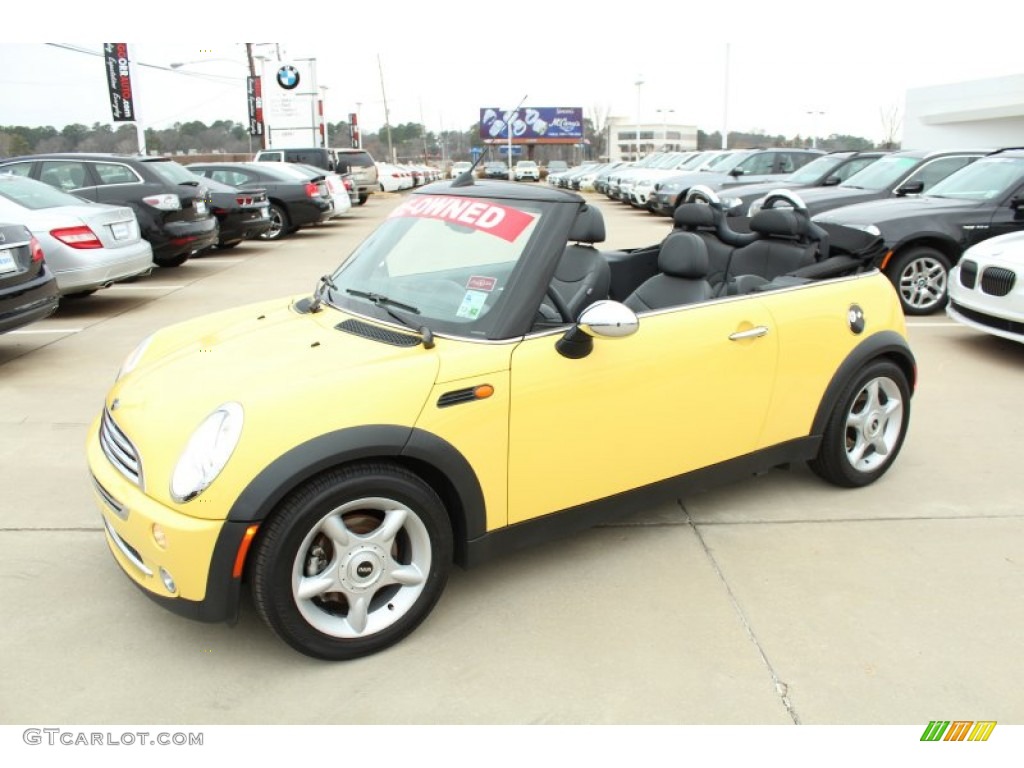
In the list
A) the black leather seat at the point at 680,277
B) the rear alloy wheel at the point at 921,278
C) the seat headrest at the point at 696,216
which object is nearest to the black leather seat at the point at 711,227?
the seat headrest at the point at 696,216

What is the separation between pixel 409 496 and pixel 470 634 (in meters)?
0.61

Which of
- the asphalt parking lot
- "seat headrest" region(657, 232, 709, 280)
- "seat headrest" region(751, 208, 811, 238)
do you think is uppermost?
"seat headrest" region(751, 208, 811, 238)

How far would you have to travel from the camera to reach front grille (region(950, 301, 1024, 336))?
21.1 feet

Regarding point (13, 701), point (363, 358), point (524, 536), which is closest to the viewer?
point (13, 701)

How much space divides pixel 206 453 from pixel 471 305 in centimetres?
112

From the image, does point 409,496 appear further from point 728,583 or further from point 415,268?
point 728,583

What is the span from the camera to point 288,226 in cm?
1692

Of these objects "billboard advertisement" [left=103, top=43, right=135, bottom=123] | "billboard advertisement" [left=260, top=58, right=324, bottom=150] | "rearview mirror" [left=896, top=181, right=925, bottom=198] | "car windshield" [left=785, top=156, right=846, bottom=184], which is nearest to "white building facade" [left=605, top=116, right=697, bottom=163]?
"billboard advertisement" [left=260, top=58, right=324, bottom=150]

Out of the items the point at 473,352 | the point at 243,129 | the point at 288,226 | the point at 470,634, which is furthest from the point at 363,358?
the point at 243,129

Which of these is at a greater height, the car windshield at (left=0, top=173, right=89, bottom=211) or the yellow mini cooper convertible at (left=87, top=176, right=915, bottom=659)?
the car windshield at (left=0, top=173, right=89, bottom=211)

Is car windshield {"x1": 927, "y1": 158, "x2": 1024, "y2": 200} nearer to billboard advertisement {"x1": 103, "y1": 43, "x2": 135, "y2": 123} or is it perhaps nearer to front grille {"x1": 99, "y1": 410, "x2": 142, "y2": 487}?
front grille {"x1": 99, "y1": 410, "x2": 142, "y2": 487}

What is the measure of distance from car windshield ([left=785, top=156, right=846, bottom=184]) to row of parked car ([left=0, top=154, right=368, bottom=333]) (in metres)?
9.30

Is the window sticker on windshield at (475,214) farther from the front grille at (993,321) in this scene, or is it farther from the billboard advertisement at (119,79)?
the billboard advertisement at (119,79)

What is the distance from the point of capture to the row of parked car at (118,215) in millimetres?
6695
